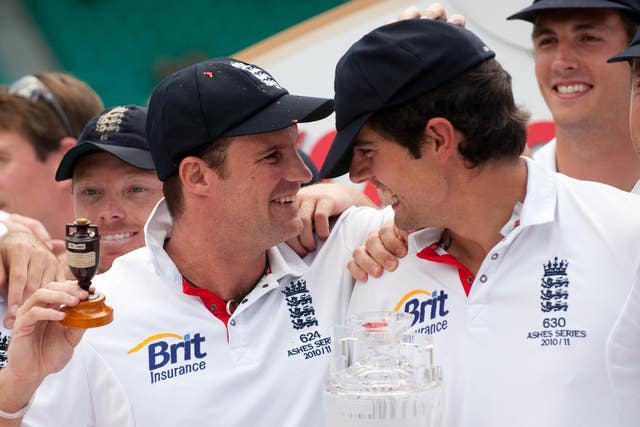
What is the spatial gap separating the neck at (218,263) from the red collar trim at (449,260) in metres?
0.51

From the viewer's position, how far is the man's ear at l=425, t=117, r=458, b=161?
8.63ft

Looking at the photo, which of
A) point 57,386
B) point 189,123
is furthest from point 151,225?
point 57,386

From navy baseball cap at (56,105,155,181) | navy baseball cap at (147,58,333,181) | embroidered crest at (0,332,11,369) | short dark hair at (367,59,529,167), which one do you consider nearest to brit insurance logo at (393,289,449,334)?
short dark hair at (367,59,529,167)

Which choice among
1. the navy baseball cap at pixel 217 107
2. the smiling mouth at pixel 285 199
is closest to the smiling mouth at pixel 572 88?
the navy baseball cap at pixel 217 107

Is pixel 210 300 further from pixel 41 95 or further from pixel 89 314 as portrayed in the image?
pixel 41 95

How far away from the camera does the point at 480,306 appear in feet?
8.34

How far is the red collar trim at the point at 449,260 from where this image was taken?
263 centimetres

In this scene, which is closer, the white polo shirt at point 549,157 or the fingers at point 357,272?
the fingers at point 357,272

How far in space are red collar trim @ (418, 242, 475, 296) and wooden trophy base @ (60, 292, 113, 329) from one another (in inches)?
36.5

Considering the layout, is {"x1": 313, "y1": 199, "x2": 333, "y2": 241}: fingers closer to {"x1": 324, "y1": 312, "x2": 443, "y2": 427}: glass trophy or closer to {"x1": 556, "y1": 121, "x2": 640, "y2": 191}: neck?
{"x1": 324, "y1": 312, "x2": 443, "y2": 427}: glass trophy

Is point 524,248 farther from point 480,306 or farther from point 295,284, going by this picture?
point 295,284

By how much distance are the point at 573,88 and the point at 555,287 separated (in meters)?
1.54

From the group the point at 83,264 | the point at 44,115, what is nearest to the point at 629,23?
the point at 83,264

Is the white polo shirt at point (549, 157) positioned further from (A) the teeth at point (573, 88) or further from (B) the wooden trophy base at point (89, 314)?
(B) the wooden trophy base at point (89, 314)
